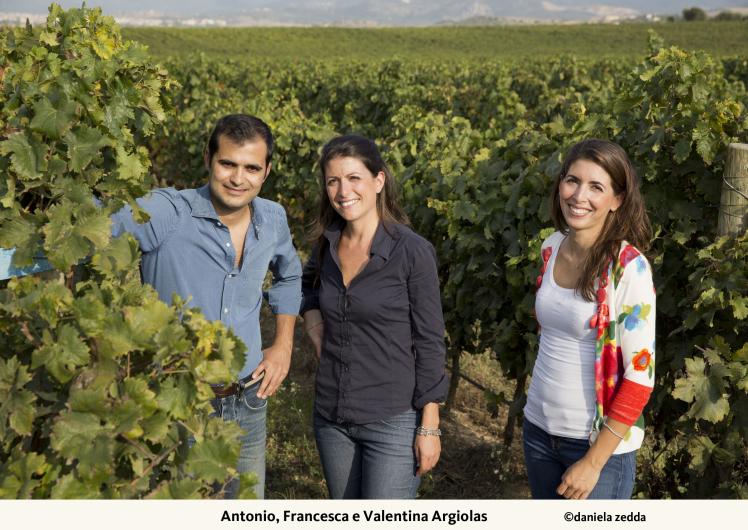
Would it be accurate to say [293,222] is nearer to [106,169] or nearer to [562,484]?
[106,169]

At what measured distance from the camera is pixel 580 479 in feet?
8.24

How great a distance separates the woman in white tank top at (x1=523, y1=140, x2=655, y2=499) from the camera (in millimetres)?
2463

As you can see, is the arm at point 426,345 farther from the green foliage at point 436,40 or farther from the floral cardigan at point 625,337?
the green foliage at point 436,40

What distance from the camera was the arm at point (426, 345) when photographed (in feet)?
9.41

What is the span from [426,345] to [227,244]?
2.56 feet

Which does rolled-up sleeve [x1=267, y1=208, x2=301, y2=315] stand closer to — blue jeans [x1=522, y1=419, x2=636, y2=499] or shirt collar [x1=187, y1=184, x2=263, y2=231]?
shirt collar [x1=187, y1=184, x2=263, y2=231]

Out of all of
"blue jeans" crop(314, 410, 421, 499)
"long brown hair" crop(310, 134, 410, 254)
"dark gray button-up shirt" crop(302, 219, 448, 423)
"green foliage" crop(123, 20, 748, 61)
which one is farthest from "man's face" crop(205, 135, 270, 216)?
"green foliage" crop(123, 20, 748, 61)

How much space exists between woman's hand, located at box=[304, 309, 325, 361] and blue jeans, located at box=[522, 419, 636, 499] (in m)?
0.80

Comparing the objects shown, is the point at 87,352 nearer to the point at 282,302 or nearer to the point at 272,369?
the point at 272,369

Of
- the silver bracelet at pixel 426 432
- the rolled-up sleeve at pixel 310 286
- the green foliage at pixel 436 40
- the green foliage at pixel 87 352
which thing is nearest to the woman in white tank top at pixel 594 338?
the silver bracelet at pixel 426 432

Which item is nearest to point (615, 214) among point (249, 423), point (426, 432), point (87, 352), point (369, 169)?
point (369, 169)

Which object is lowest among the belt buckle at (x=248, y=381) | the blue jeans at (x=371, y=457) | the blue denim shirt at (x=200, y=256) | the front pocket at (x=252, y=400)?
the blue jeans at (x=371, y=457)
